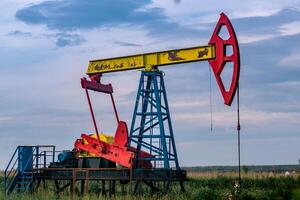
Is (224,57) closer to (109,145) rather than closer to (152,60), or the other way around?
(152,60)

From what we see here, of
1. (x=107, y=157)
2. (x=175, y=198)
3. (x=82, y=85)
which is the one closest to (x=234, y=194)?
(x=175, y=198)

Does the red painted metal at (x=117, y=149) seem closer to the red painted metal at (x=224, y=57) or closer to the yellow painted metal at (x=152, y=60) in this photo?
the yellow painted metal at (x=152, y=60)

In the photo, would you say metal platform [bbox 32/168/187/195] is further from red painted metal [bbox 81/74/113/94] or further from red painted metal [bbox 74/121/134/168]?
red painted metal [bbox 81/74/113/94]

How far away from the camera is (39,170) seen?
963 inches

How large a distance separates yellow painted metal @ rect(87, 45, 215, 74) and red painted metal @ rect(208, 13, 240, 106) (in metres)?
0.22

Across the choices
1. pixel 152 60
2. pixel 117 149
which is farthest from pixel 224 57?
pixel 117 149

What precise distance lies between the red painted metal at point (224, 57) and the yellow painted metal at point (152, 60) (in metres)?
0.22

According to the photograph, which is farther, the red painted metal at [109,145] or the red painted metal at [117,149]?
the red painted metal at [109,145]

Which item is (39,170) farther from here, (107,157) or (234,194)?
(234,194)

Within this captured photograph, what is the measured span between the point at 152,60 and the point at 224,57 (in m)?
2.77

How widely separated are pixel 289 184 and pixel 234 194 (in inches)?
359

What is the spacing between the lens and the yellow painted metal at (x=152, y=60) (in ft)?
70.5

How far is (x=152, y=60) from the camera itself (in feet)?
73.5

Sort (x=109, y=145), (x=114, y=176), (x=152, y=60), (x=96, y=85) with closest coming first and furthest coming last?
(x=114, y=176) → (x=152, y=60) → (x=109, y=145) → (x=96, y=85)
